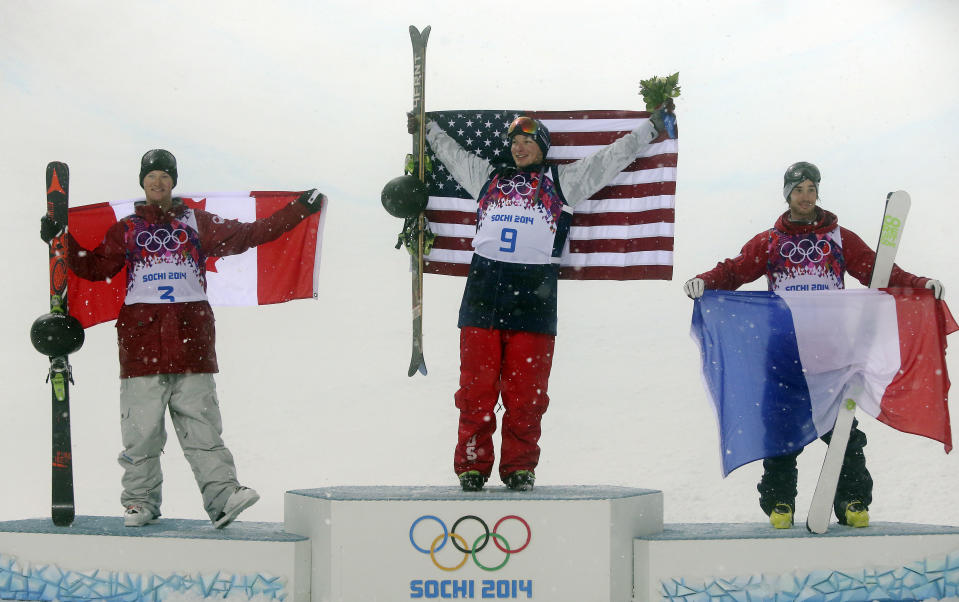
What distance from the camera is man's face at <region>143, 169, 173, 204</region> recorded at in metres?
3.97

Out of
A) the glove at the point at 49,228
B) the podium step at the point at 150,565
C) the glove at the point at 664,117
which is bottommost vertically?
the podium step at the point at 150,565

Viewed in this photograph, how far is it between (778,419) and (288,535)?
1919 mm

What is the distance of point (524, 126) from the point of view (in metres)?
4.00

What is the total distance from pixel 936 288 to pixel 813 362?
0.53 meters

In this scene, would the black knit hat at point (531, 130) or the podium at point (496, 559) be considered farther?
the black knit hat at point (531, 130)

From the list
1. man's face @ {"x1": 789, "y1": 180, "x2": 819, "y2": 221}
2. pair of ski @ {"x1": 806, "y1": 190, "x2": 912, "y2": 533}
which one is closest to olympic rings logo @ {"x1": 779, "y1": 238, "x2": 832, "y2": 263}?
man's face @ {"x1": 789, "y1": 180, "x2": 819, "y2": 221}

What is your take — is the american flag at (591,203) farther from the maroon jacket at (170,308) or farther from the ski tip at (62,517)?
the ski tip at (62,517)

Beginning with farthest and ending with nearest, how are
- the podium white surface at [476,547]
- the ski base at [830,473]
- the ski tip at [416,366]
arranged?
the ski tip at [416,366], the ski base at [830,473], the podium white surface at [476,547]

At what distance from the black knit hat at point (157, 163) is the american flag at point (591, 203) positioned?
111 centimetres

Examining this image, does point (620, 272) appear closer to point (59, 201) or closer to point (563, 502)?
point (563, 502)

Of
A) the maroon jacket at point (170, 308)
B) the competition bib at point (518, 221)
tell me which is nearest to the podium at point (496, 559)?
the maroon jacket at point (170, 308)

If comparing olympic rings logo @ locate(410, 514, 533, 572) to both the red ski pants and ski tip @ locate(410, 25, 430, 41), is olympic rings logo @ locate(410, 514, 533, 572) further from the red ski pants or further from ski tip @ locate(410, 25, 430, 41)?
ski tip @ locate(410, 25, 430, 41)

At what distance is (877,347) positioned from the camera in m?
3.71

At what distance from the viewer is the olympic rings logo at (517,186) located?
3.94m
